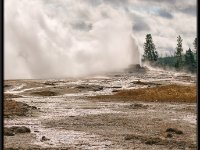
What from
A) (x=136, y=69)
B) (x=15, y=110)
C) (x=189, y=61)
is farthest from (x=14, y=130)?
(x=189, y=61)

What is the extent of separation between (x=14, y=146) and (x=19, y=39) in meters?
161

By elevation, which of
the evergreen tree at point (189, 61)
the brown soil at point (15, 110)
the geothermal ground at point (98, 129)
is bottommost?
the geothermal ground at point (98, 129)

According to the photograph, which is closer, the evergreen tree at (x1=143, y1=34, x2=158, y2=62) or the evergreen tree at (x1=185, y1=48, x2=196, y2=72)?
the evergreen tree at (x1=185, y1=48, x2=196, y2=72)

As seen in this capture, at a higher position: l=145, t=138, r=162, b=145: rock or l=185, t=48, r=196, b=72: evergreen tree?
l=185, t=48, r=196, b=72: evergreen tree

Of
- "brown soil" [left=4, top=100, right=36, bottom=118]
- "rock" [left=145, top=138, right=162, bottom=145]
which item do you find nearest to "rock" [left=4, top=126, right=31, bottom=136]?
"rock" [left=145, top=138, right=162, bottom=145]

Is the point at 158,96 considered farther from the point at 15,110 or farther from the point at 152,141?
the point at 152,141

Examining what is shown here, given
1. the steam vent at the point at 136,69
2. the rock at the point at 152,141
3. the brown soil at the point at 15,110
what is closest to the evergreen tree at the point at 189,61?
the steam vent at the point at 136,69

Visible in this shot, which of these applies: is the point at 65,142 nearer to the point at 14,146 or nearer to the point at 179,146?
the point at 14,146

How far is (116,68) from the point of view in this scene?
6545 inches

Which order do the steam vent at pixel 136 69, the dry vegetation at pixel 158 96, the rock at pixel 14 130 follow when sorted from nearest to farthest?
the rock at pixel 14 130, the dry vegetation at pixel 158 96, the steam vent at pixel 136 69

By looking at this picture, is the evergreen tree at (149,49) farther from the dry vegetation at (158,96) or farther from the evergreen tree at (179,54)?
the dry vegetation at (158,96)

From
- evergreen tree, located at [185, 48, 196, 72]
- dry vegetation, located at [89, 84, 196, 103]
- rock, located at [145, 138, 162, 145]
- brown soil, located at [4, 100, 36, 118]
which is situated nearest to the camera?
rock, located at [145, 138, 162, 145]

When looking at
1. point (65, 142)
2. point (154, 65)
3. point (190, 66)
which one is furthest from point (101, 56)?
point (65, 142)

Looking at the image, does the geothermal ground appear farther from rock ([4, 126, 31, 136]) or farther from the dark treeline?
the dark treeline
